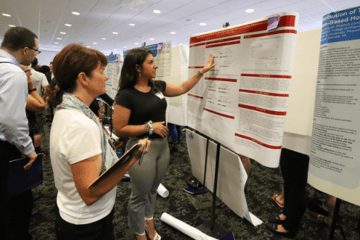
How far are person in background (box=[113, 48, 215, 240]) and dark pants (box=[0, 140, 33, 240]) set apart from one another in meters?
0.69

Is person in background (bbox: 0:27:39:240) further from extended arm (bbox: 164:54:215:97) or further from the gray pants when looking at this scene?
extended arm (bbox: 164:54:215:97)

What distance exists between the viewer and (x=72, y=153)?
2.34ft

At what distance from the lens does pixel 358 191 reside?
2.62ft

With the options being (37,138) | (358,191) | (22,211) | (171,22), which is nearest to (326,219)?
(358,191)

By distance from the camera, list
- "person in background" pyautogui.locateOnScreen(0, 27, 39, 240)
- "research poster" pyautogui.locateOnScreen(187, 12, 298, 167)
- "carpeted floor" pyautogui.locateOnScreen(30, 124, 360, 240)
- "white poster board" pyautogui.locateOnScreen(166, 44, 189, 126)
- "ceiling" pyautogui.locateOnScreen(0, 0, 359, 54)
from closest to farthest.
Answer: "research poster" pyautogui.locateOnScreen(187, 12, 298, 167)
"person in background" pyautogui.locateOnScreen(0, 27, 39, 240)
"carpeted floor" pyautogui.locateOnScreen(30, 124, 360, 240)
"white poster board" pyautogui.locateOnScreen(166, 44, 189, 126)
"ceiling" pyautogui.locateOnScreen(0, 0, 359, 54)

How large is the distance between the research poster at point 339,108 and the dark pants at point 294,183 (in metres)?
0.67

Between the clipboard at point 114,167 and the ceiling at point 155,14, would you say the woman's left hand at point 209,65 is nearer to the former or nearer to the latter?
the clipboard at point 114,167

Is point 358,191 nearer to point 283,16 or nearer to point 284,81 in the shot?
point 284,81

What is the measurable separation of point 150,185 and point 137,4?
541cm

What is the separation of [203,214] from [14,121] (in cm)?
175

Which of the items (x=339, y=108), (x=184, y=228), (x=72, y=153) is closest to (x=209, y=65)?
(x=339, y=108)

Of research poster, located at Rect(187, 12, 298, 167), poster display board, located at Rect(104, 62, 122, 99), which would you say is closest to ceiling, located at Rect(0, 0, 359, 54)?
poster display board, located at Rect(104, 62, 122, 99)

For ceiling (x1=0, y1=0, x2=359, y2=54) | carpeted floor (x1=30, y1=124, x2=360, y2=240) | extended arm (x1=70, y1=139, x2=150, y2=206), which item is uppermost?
ceiling (x1=0, y1=0, x2=359, y2=54)

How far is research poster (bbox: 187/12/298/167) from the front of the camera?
38.9 inches
